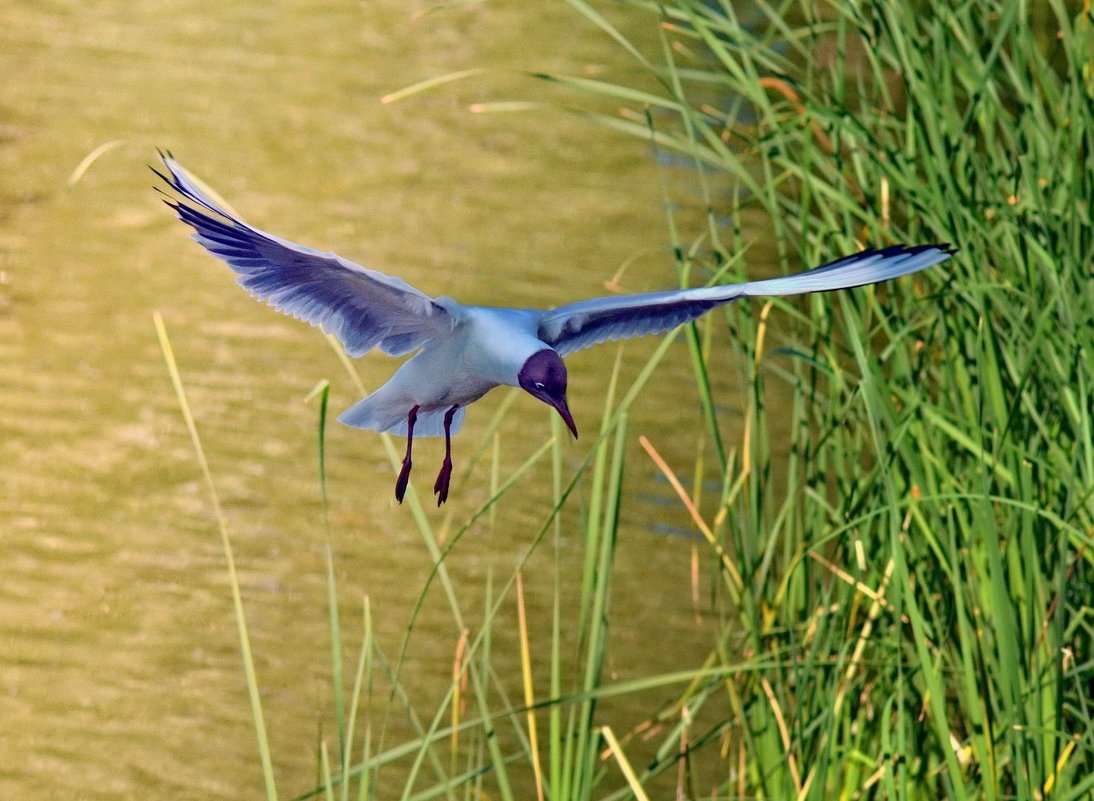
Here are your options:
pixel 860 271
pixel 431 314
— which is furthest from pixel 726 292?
pixel 431 314

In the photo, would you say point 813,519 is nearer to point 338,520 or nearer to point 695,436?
point 338,520

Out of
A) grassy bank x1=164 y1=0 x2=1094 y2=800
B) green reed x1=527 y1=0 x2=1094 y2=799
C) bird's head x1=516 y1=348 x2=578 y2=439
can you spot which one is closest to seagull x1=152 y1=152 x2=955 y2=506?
bird's head x1=516 y1=348 x2=578 y2=439

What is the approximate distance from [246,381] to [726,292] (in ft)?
14.2

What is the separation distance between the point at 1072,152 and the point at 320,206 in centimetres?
484

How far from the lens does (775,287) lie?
160 cm

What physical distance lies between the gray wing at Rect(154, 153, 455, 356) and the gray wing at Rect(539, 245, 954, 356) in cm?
12

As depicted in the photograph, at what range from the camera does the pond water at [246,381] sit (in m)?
4.36

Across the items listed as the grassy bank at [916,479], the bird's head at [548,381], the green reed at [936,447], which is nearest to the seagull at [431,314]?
the bird's head at [548,381]

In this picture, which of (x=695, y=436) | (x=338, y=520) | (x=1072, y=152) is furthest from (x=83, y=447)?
(x=1072, y=152)

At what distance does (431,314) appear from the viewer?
1.61m

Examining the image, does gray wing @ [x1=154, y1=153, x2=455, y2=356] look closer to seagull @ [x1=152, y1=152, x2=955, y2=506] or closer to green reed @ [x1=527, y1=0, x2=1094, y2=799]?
seagull @ [x1=152, y1=152, x2=955, y2=506]

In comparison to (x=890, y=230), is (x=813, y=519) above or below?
below

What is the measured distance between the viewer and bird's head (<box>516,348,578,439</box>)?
139cm

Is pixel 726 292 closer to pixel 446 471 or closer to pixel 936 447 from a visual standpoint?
pixel 446 471
